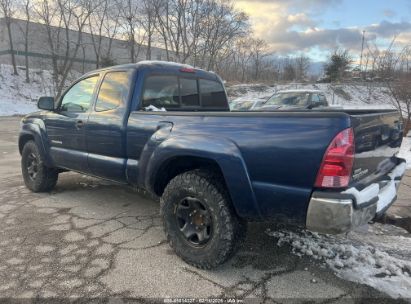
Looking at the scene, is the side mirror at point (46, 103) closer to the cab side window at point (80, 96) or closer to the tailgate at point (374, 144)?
the cab side window at point (80, 96)

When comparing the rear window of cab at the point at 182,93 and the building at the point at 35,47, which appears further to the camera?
the building at the point at 35,47

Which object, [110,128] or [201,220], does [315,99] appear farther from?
[201,220]

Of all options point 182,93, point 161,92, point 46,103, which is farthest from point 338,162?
point 46,103

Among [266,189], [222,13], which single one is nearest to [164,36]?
[222,13]

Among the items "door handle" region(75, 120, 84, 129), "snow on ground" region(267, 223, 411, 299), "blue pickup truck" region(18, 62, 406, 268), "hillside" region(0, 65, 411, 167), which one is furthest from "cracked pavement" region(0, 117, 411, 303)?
"hillside" region(0, 65, 411, 167)

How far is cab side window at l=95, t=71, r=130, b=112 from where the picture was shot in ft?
13.5

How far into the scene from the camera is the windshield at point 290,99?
44.8 feet

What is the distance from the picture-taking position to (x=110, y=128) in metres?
4.10

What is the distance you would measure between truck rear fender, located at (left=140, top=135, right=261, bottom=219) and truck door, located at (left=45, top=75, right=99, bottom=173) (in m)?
1.51

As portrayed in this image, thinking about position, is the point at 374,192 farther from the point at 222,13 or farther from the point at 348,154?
the point at 222,13

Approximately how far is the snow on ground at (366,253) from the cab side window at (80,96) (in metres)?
2.78

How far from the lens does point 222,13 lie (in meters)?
42.9

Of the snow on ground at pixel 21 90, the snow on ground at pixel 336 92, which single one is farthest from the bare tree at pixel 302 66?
the snow on ground at pixel 21 90

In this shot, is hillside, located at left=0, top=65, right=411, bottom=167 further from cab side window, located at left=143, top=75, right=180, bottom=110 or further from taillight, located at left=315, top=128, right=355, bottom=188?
taillight, located at left=315, top=128, right=355, bottom=188
